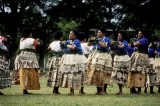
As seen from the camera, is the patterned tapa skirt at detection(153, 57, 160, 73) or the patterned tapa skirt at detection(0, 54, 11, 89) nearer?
the patterned tapa skirt at detection(0, 54, 11, 89)

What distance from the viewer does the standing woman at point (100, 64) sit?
11.5m

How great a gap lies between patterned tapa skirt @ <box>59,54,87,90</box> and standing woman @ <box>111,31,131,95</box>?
5.02ft

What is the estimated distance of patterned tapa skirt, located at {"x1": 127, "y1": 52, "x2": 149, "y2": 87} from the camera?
40.5 feet

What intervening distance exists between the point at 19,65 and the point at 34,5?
2453cm

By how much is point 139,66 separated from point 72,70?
2.72m

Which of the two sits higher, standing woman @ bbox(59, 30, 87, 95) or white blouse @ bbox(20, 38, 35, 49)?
white blouse @ bbox(20, 38, 35, 49)

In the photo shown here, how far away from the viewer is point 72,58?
36.6ft

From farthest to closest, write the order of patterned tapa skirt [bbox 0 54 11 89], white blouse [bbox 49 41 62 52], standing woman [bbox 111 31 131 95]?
1. white blouse [bbox 49 41 62 52]
2. standing woman [bbox 111 31 131 95]
3. patterned tapa skirt [bbox 0 54 11 89]

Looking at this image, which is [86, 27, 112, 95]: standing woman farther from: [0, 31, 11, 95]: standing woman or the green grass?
[0, 31, 11, 95]: standing woman

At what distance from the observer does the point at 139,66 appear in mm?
12383

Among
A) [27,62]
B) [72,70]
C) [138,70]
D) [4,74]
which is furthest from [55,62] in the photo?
[138,70]

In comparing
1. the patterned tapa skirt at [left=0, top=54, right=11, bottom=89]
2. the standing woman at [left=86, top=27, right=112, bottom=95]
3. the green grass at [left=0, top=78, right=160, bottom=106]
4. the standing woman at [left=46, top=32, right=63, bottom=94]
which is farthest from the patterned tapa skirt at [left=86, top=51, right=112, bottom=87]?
the patterned tapa skirt at [left=0, top=54, right=11, bottom=89]

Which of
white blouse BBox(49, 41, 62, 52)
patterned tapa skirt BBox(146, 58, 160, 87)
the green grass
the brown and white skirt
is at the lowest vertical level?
the green grass

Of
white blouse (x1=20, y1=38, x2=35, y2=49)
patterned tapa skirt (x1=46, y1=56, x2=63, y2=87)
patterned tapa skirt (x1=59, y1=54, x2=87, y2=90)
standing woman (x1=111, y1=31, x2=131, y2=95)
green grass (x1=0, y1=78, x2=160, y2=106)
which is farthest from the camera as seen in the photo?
standing woman (x1=111, y1=31, x2=131, y2=95)
